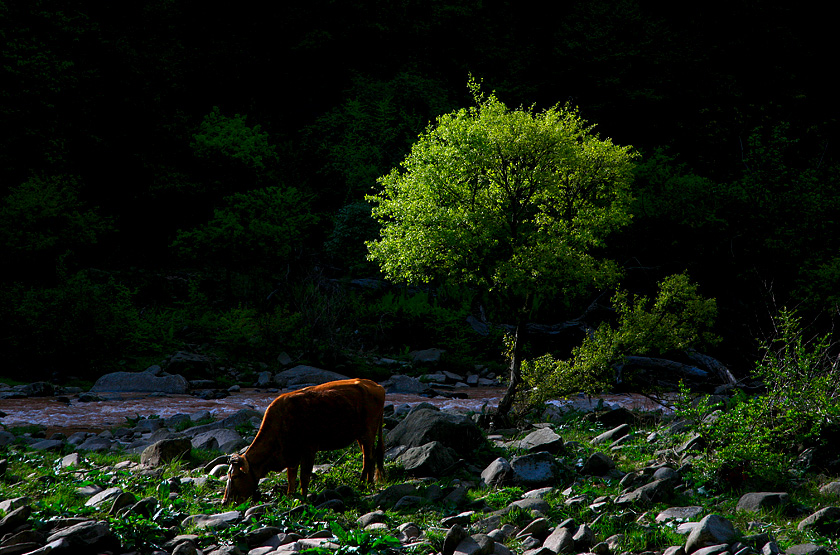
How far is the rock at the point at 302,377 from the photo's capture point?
2059 cm

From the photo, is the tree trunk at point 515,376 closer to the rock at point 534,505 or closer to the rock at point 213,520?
the rock at point 534,505

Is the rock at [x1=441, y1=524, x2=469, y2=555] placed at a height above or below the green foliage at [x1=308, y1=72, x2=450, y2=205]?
below

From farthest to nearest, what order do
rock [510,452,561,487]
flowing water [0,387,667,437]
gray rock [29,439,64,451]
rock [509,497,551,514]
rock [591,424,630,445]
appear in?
flowing water [0,387,667,437]
gray rock [29,439,64,451]
rock [591,424,630,445]
rock [510,452,561,487]
rock [509,497,551,514]

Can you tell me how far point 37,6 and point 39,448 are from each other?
23823mm

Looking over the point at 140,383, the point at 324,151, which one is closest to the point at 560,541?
the point at 140,383

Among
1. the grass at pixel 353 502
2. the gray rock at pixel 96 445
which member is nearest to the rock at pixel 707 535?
the grass at pixel 353 502

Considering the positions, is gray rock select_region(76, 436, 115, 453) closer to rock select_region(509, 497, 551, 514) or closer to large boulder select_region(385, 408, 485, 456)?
large boulder select_region(385, 408, 485, 456)

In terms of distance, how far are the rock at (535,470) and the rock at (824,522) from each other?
2.81 m

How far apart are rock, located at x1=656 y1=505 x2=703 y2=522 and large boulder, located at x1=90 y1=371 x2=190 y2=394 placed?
16656 millimetres

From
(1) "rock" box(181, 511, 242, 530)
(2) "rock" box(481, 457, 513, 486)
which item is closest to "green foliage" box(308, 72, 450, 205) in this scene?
(2) "rock" box(481, 457, 513, 486)

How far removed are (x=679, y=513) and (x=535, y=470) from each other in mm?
1974

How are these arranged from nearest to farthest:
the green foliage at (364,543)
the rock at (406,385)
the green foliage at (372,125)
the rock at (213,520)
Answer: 1. the green foliage at (364,543)
2. the rock at (213,520)
3. the rock at (406,385)
4. the green foliage at (372,125)

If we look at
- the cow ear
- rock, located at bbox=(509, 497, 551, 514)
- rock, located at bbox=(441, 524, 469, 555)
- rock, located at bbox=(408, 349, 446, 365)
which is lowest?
rock, located at bbox=(408, 349, 446, 365)

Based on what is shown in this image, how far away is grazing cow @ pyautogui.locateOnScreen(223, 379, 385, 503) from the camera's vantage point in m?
7.07
